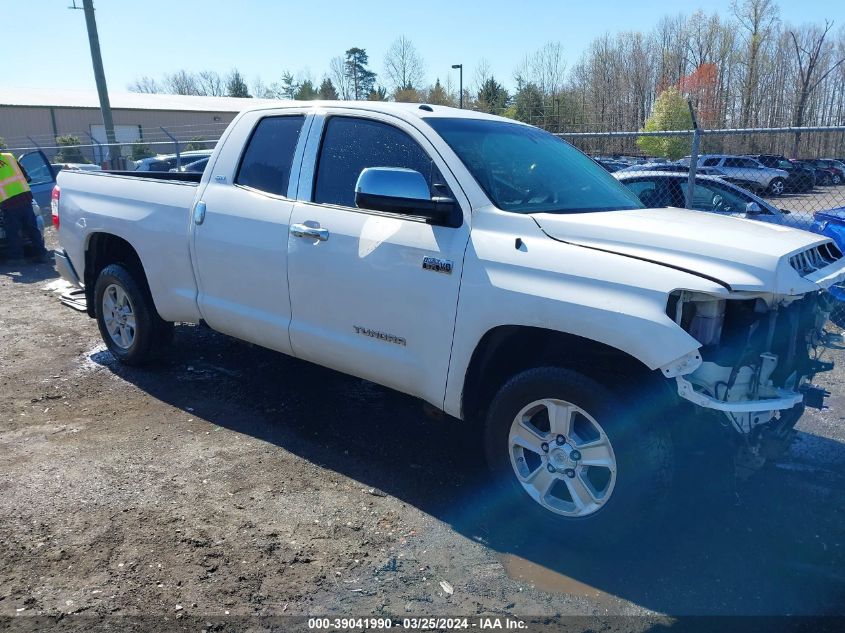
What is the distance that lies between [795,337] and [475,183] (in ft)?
A: 5.52

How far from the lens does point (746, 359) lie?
2953mm

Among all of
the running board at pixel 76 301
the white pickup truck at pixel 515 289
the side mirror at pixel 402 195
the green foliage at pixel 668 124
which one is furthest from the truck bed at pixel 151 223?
the green foliage at pixel 668 124

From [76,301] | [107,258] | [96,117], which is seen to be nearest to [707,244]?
[107,258]

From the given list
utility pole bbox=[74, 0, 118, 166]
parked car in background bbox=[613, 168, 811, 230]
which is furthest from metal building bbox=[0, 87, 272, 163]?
parked car in background bbox=[613, 168, 811, 230]

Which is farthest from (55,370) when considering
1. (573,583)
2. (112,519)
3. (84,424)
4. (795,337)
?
(795,337)

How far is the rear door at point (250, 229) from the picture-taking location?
14.0 feet

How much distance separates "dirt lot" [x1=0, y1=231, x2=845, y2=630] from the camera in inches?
115

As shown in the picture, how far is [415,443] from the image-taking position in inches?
175

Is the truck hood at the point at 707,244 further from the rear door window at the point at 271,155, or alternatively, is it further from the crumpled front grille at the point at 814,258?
the rear door window at the point at 271,155

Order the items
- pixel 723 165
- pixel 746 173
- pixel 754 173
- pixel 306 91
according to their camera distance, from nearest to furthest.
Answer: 1. pixel 754 173
2. pixel 746 173
3. pixel 723 165
4. pixel 306 91

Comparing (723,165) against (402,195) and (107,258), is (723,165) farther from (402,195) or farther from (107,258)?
(402,195)

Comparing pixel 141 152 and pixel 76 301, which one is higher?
pixel 141 152

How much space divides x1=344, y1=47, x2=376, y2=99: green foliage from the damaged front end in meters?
74.7

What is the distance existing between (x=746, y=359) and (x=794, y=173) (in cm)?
1946
